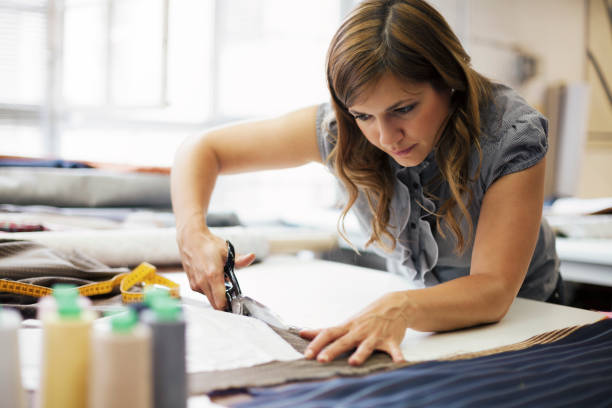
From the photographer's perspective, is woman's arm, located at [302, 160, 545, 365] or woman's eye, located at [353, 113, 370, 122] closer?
woman's arm, located at [302, 160, 545, 365]

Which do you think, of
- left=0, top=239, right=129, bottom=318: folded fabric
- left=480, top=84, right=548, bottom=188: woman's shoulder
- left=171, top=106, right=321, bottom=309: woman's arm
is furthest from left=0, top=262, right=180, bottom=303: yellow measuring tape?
left=480, top=84, right=548, bottom=188: woman's shoulder

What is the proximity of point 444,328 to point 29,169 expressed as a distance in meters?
1.83

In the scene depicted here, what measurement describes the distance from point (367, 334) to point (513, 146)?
470mm

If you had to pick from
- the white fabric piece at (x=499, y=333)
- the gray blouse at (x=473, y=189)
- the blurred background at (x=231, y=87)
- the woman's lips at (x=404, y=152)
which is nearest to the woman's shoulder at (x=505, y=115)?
the gray blouse at (x=473, y=189)

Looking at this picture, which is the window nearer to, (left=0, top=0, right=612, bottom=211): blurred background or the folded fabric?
(left=0, top=0, right=612, bottom=211): blurred background

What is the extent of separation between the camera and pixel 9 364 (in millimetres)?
494

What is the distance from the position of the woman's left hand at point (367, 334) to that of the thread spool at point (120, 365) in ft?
1.16

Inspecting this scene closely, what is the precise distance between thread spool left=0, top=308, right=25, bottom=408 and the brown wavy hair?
681mm

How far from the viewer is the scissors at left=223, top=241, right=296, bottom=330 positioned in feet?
3.24

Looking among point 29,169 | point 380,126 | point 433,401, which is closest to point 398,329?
point 433,401

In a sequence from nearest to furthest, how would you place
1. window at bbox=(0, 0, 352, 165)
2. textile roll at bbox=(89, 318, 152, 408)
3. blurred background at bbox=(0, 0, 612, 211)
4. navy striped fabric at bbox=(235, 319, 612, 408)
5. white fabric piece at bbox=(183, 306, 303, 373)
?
textile roll at bbox=(89, 318, 152, 408) → navy striped fabric at bbox=(235, 319, 612, 408) → white fabric piece at bbox=(183, 306, 303, 373) → window at bbox=(0, 0, 352, 165) → blurred background at bbox=(0, 0, 612, 211)

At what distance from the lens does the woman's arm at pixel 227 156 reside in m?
1.28

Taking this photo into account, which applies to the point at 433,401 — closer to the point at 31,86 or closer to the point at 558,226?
the point at 558,226

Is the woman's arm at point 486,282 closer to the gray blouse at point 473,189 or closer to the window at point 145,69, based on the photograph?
the gray blouse at point 473,189
